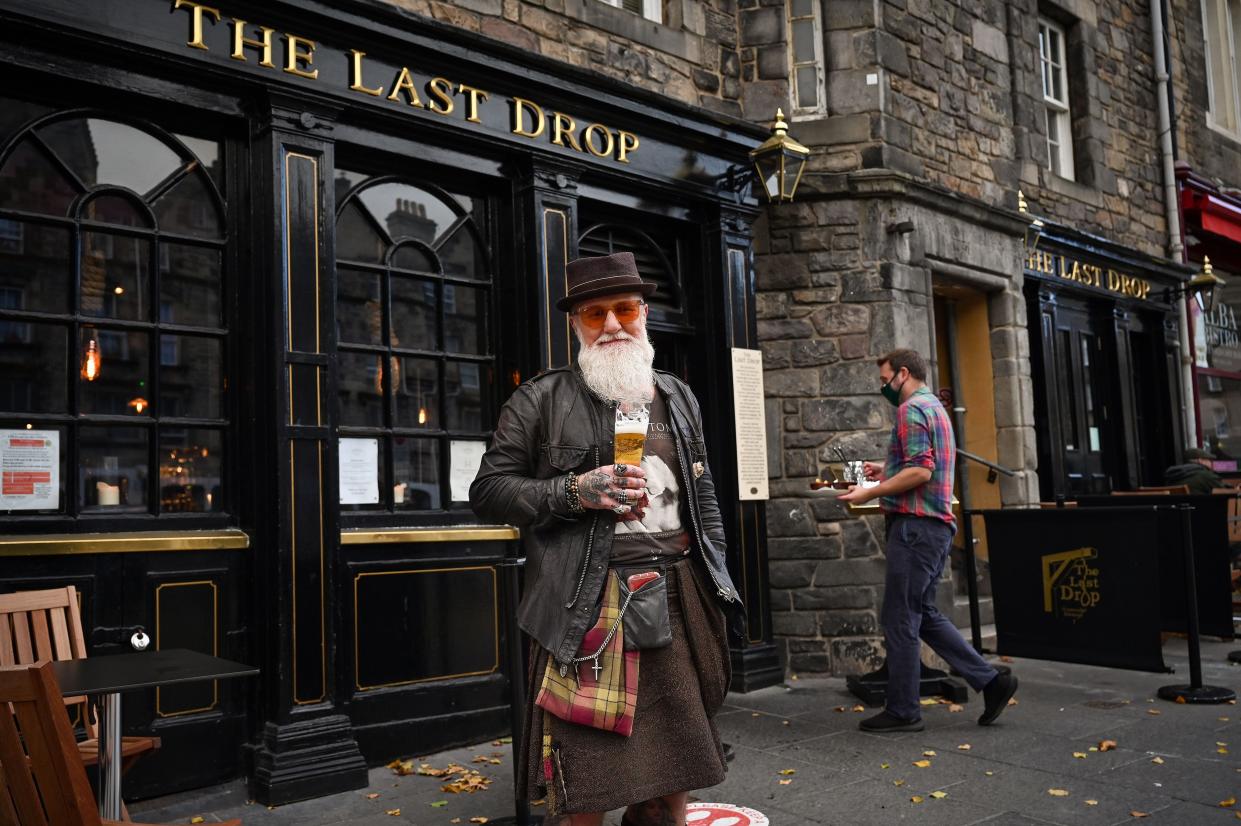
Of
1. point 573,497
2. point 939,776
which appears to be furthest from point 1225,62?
point 573,497

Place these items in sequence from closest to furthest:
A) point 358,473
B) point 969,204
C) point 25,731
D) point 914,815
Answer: point 25,731 → point 914,815 → point 358,473 → point 969,204

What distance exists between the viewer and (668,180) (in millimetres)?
7426

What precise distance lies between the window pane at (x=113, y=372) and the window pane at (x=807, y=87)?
18.3 ft

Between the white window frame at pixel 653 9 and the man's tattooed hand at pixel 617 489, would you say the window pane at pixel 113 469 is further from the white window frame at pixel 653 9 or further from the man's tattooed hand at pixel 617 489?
the white window frame at pixel 653 9

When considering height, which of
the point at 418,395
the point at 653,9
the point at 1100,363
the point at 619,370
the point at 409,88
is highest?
the point at 653,9

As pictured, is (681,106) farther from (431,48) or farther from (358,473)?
(358,473)

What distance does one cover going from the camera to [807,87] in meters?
8.62

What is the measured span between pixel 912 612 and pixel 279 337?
3.73 m

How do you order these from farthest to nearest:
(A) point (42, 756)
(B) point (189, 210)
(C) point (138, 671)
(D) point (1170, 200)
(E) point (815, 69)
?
(D) point (1170, 200), (E) point (815, 69), (B) point (189, 210), (C) point (138, 671), (A) point (42, 756)

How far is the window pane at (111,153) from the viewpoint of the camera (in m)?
5.09

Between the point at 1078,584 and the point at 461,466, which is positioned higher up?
the point at 461,466

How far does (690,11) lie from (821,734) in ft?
17.4

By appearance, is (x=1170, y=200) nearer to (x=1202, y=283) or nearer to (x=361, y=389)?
(x=1202, y=283)

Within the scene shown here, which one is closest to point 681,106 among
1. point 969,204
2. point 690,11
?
point 690,11
